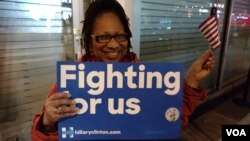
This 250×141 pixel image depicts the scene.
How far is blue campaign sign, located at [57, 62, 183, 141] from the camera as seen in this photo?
102 cm

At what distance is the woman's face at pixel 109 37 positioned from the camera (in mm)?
1076

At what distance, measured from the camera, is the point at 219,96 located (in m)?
5.01

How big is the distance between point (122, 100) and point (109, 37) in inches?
10.9

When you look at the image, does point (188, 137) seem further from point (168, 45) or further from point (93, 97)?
point (93, 97)

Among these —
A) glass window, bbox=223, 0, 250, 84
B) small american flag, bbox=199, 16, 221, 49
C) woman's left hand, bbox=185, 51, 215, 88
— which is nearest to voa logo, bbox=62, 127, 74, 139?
woman's left hand, bbox=185, 51, 215, 88

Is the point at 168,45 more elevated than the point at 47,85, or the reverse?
the point at 168,45

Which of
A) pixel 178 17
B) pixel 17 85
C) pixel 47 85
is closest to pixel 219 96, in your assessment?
pixel 178 17

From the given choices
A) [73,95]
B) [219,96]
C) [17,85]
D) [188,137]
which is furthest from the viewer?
[219,96]

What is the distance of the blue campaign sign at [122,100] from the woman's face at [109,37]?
8 centimetres

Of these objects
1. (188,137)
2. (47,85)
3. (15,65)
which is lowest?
(188,137)

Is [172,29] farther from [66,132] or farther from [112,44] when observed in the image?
[66,132]

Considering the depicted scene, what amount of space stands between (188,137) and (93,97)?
2.76 meters

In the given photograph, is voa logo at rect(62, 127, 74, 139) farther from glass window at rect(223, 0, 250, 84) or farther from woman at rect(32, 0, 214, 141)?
glass window at rect(223, 0, 250, 84)

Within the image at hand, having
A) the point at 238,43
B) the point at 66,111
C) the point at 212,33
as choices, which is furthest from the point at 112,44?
the point at 238,43
